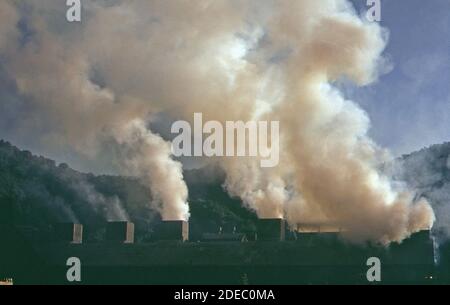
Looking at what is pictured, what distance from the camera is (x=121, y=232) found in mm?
53656

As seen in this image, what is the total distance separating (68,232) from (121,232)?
16.6 ft

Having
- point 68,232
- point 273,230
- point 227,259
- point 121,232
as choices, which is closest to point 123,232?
point 121,232

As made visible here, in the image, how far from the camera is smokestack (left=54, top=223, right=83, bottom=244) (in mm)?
53062

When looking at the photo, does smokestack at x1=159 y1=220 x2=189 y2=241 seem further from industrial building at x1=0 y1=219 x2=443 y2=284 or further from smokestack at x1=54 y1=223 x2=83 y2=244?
smokestack at x1=54 y1=223 x2=83 y2=244

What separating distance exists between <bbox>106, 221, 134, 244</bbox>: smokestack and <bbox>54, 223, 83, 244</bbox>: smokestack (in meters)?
2.98

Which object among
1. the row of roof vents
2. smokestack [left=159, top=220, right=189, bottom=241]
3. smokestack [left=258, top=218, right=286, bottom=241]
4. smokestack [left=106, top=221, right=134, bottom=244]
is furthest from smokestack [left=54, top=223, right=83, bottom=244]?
smokestack [left=258, top=218, right=286, bottom=241]

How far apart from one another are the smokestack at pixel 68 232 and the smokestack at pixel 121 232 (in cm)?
298

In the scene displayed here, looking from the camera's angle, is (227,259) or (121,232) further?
(121,232)

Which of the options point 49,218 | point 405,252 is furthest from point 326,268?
point 49,218

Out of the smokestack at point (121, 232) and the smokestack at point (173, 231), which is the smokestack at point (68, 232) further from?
the smokestack at point (173, 231)

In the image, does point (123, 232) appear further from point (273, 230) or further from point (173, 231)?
point (273, 230)

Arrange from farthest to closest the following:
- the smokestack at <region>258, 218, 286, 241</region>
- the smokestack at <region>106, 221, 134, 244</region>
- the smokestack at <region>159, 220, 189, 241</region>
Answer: the smokestack at <region>106, 221, 134, 244</region>, the smokestack at <region>159, 220, 189, 241</region>, the smokestack at <region>258, 218, 286, 241</region>

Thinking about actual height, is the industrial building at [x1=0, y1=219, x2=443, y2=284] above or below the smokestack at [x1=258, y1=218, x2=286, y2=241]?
below

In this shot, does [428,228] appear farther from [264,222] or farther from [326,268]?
[264,222]
